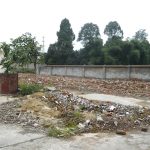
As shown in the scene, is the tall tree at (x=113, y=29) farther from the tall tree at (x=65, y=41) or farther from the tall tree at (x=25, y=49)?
the tall tree at (x=25, y=49)

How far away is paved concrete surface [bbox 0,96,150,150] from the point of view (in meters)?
6.55

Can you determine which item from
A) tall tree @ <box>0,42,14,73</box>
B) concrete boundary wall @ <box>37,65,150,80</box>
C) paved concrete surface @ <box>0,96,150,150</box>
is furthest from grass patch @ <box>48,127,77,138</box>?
concrete boundary wall @ <box>37,65,150,80</box>

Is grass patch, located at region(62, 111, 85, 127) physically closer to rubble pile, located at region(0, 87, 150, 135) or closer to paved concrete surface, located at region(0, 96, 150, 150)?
rubble pile, located at region(0, 87, 150, 135)

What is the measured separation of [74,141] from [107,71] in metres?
17.2

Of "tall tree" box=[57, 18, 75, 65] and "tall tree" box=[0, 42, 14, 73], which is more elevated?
"tall tree" box=[57, 18, 75, 65]

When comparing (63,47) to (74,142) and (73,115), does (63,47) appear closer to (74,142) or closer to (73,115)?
(73,115)

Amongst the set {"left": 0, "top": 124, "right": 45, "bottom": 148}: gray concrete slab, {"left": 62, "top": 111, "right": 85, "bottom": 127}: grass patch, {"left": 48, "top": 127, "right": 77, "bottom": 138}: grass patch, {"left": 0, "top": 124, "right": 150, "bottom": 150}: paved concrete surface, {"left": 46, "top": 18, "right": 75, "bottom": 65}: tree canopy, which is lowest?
{"left": 0, "top": 124, "right": 150, "bottom": 150}: paved concrete surface

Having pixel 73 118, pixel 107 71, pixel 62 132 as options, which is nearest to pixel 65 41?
pixel 107 71

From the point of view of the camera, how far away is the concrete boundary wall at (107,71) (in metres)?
20.7

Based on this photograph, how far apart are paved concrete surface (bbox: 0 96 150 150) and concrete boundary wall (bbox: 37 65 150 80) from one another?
1308 centimetres

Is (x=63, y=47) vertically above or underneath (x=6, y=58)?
above

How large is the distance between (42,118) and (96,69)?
1685 centimetres

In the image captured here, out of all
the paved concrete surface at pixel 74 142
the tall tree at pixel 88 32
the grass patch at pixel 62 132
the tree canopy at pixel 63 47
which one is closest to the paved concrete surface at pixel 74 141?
the paved concrete surface at pixel 74 142

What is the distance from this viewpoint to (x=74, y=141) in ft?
22.9
